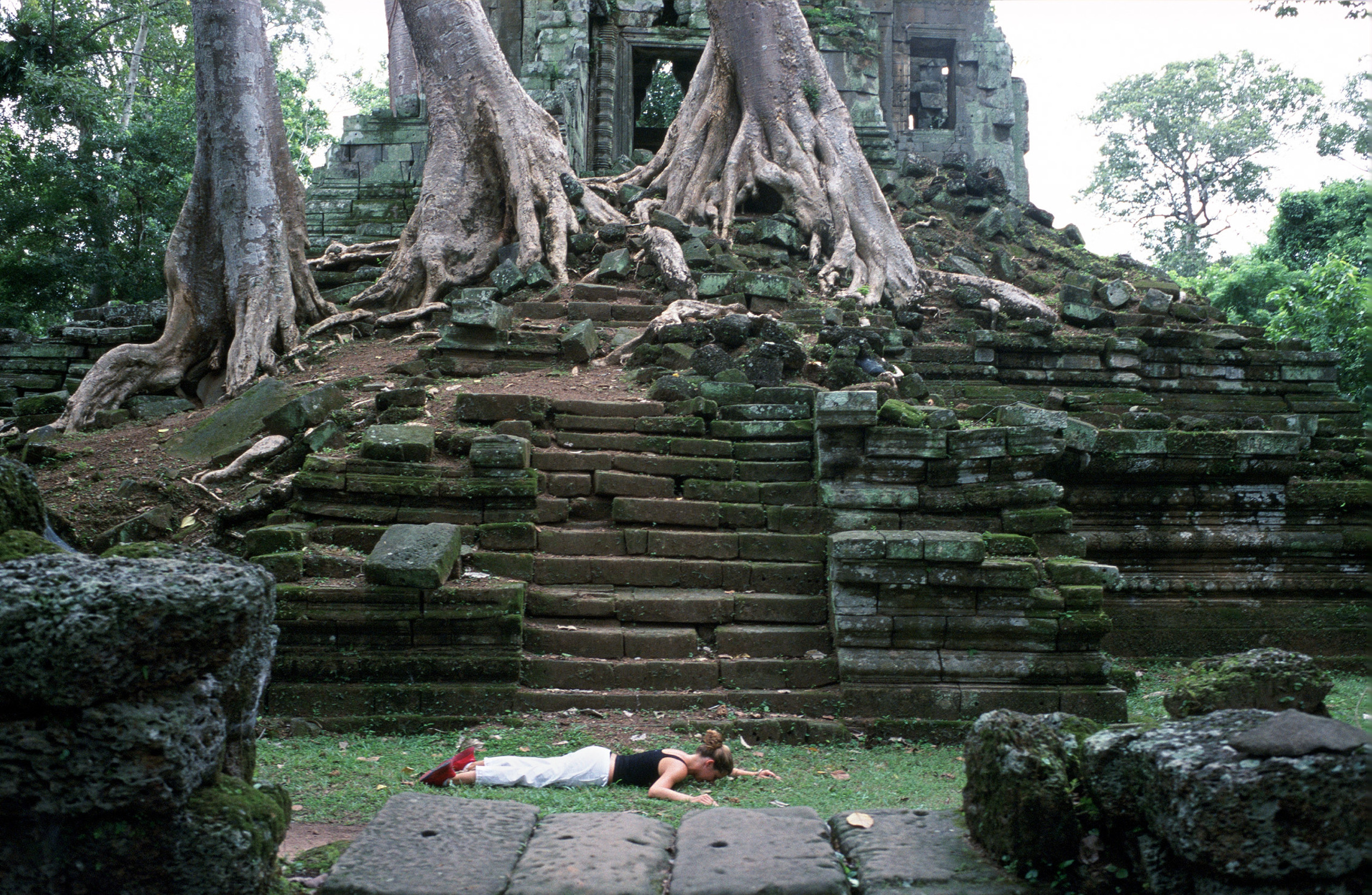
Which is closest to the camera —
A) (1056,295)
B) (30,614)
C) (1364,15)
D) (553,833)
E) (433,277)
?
(30,614)

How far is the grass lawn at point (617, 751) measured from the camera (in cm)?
347

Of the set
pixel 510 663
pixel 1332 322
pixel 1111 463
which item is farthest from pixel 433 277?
pixel 1332 322

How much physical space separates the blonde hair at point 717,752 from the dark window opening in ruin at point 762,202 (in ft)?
24.0

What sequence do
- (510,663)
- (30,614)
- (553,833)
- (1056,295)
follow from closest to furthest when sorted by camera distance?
(30,614) → (553,833) → (510,663) → (1056,295)

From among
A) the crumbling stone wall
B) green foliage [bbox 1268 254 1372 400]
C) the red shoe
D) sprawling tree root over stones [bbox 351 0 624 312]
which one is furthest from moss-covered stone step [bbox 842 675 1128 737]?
green foliage [bbox 1268 254 1372 400]

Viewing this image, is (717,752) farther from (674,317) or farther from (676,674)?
(674,317)

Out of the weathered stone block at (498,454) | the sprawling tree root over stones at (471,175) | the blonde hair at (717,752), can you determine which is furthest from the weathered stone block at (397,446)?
the sprawling tree root over stones at (471,175)

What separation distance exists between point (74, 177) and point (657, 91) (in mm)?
13501

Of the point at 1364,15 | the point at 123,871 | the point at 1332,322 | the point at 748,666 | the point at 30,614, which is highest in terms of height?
the point at 1364,15

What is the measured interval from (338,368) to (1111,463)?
579 centimetres

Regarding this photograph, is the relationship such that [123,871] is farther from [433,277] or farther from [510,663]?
Answer: [433,277]

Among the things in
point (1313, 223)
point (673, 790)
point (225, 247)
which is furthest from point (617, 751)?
point (1313, 223)

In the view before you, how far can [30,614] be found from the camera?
5.98 ft

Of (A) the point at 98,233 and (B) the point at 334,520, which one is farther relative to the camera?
(A) the point at 98,233
